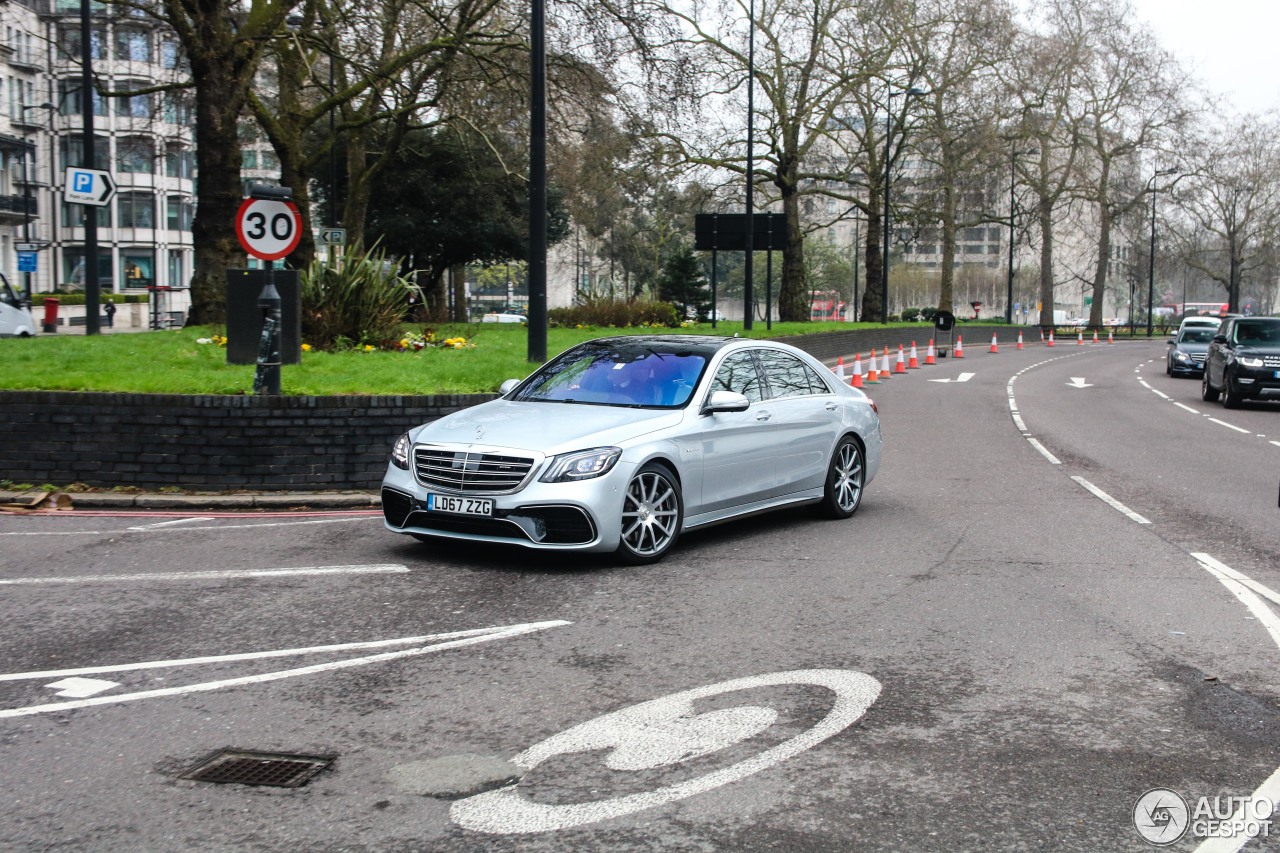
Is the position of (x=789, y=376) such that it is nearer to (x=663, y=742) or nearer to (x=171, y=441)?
(x=171, y=441)

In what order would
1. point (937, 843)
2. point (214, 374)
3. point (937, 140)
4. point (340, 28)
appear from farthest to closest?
point (937, 140) < point (340, 28) < point (214, 374) < point (937, 843)

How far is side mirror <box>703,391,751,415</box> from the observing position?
9.01 meters

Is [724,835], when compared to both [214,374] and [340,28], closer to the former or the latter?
[214,374]

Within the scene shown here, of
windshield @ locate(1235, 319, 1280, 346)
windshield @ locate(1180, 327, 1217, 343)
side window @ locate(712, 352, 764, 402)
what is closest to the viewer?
side window @ locate(712, 352, 764, 402)

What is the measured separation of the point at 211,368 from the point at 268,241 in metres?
2.74

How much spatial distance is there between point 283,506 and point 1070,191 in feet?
213

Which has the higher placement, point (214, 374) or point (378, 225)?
point (378, 225)

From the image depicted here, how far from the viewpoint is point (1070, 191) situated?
69562 millimetres

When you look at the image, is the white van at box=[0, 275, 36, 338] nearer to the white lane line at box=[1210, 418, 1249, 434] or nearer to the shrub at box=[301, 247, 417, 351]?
the shrub at box=[301, 247, 417, 351]

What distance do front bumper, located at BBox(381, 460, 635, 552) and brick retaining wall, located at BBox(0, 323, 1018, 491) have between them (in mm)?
3660

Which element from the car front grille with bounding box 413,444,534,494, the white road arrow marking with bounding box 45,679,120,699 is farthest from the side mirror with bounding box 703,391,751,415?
the white road arrow marking with bounding box 45,679,120,699

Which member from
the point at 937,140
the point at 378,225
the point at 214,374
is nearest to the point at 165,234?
the point at 378,225

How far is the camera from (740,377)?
9.80 meters

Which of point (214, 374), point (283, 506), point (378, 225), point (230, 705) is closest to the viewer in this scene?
point (230, 705)
